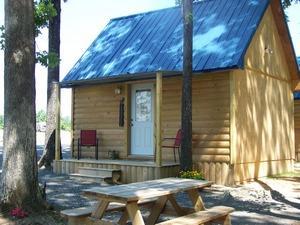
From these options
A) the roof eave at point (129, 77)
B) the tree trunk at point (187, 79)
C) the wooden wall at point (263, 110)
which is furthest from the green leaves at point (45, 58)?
the wooden wall at point (263, 110)

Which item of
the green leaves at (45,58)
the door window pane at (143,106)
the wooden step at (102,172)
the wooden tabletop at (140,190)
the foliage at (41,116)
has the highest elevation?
the foliage at (41,116)

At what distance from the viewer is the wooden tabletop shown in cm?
522

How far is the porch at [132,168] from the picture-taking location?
11.8 metres

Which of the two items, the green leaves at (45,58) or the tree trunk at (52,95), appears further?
the tree trunk at (52,95)

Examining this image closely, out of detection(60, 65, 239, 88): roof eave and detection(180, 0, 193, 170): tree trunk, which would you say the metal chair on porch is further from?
detection(180, 0, 193, 170): tree trunk

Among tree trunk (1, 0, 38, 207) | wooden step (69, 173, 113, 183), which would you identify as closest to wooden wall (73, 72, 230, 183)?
wooden step (69, 173, 113, 183)

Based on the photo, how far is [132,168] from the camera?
488 inches

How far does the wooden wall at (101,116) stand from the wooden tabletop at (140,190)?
7938 mm

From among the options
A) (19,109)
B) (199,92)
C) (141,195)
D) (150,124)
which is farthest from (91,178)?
(141,195)

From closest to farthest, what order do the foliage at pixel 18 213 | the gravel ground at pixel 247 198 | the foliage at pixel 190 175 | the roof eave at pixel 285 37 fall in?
the foliage at pixel 18 213
the gravel ground at pixel 247 198
the foliage at pixel 190 175
the roof eave at pixel 285 37

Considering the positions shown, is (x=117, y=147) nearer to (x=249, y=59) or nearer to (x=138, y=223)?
(x=249, y=59)

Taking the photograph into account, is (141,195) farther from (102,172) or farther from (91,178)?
(91,178)

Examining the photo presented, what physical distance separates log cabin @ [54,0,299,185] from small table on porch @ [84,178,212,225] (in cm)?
475

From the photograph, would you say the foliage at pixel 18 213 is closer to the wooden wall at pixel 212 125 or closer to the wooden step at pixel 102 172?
the wooden step at pixel 102 172
